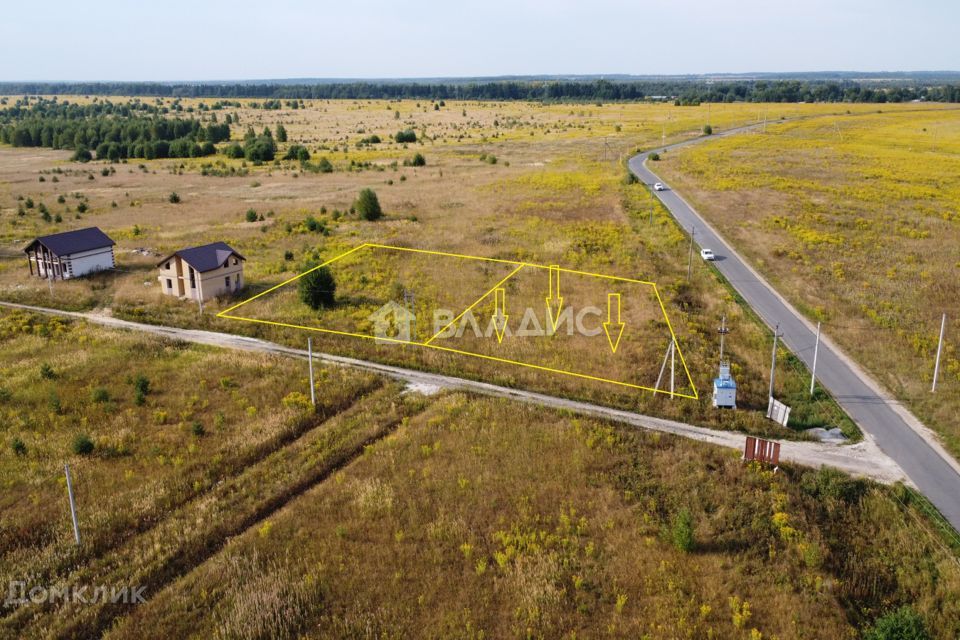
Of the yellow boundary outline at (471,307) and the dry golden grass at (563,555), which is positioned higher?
the yellow boundary outline at (471,307)

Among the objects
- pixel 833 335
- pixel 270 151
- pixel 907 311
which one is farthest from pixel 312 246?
pixel 270 151

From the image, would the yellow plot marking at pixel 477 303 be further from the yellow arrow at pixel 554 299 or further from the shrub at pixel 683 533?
the shrub at pixel 683 533

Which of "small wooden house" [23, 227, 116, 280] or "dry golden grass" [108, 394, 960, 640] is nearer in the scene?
"dry golden grass" [108, 394, 960, 640]

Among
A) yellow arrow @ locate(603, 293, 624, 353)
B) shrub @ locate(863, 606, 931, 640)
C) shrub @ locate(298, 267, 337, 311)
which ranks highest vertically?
shrub @ locate(298, 267, 337, 311)

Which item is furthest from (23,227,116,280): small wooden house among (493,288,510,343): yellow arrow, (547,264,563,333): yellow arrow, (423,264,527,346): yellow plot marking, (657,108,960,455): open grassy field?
(657,108,960,455): open grassy field

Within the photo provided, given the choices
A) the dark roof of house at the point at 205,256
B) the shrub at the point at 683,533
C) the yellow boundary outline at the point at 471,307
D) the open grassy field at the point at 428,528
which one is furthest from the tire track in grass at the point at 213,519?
the dark roof of house at the point at 205,256

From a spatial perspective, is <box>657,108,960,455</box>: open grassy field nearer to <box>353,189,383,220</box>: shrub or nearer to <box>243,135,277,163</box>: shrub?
<box>353,189,383,220</box>: shrub

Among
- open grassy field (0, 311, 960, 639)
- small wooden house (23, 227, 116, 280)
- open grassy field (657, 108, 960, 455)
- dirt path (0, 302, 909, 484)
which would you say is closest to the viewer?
open grassy field (0, 311, 960, 639)
